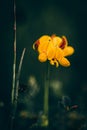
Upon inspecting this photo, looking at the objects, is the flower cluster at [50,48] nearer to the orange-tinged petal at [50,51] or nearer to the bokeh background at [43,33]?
the orange-tinged petal at [50,51]

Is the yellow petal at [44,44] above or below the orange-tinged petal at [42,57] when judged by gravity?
above

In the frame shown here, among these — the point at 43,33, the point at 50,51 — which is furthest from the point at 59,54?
the point at 43,33

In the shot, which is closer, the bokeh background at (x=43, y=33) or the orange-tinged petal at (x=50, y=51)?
the orange-tinged petal at (x=50, y=51)

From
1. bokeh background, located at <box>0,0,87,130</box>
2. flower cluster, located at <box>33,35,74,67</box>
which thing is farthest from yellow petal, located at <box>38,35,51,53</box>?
bokeh background, located at <box>0,0,87,130</box>

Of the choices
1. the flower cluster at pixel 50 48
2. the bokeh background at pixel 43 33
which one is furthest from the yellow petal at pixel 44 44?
the bokeh background at pixel 43 33

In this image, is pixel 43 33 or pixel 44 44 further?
pixel 43 33

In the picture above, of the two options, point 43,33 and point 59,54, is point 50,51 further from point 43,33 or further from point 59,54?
point 43,33

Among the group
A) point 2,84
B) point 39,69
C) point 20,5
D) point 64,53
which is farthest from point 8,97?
point 20,5

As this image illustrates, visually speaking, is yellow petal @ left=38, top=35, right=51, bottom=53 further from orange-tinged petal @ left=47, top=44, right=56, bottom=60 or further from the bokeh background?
the bokeh background
